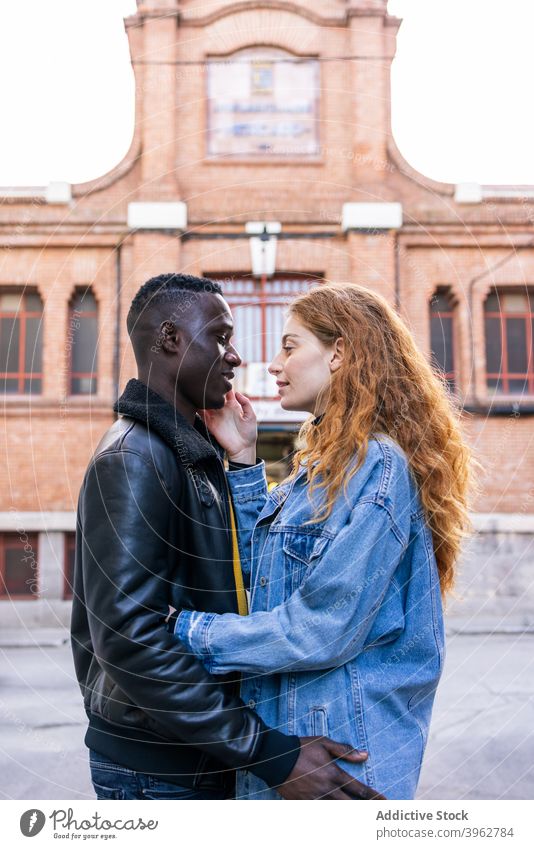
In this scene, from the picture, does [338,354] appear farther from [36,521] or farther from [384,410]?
[36,521]

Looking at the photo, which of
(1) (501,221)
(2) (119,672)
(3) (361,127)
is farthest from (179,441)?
(1) (501,221)

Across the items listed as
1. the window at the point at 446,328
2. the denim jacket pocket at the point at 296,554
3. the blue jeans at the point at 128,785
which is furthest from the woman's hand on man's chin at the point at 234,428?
the window at the point at 446,328

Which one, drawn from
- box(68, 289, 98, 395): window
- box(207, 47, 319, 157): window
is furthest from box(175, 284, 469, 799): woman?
box(68, 289, 98, 395): window

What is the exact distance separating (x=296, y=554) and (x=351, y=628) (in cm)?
23

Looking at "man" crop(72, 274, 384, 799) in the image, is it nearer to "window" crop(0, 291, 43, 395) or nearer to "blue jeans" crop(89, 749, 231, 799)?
"blue jeans" crop(89, 749, 231, 799)

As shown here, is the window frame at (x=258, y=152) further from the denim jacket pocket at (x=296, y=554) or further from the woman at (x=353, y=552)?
the denim jacket pocket at (x=296, y=554)

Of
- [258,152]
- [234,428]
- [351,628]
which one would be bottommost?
[351,628]

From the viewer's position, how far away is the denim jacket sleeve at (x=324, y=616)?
1499mm

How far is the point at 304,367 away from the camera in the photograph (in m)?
1.84

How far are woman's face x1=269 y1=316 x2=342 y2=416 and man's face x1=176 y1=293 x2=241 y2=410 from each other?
0.16 meters

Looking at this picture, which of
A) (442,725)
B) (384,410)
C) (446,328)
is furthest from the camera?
(446,328)

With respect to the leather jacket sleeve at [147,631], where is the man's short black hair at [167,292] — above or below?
above

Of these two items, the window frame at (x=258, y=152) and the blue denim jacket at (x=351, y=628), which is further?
the window frame at (x=258, y=152)

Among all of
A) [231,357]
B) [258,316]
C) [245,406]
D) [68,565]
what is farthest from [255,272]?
[231,357]
